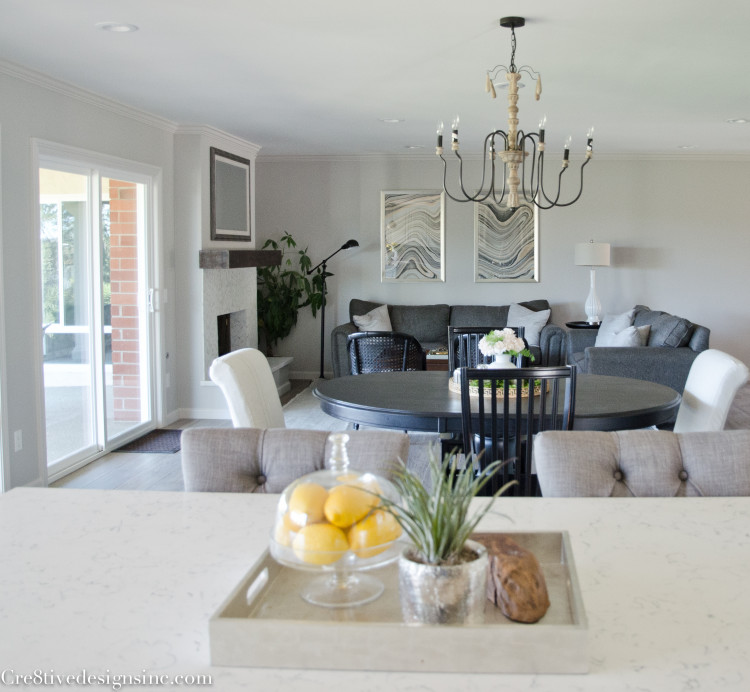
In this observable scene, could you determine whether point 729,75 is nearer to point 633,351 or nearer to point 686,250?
point 633,351

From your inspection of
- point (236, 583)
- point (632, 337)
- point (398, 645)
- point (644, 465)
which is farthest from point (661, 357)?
point (398, 645)

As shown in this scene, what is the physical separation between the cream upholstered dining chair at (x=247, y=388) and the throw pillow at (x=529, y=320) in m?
5.01

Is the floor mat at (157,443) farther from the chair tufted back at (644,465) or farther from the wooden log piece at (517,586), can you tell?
the wooden log piece at (517,586)

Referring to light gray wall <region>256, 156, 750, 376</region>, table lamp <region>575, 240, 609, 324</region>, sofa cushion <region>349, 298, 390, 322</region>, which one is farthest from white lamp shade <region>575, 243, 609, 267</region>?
sofa cushion <region>349, 298, 390, 322</region>

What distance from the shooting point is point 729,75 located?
15.3 feet

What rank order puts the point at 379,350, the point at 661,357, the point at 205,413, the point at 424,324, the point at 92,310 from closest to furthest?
the point at 379,350 → the point at 92,310 → the point at 661,357 → the point at 205,413 → the point at 424,324

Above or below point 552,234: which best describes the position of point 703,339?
below

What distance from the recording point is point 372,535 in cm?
111

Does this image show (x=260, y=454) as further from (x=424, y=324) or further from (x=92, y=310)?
(x=424, y=324)

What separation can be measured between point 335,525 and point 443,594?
173 millimetres

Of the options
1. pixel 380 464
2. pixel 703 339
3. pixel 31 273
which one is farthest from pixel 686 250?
pixel 380 464

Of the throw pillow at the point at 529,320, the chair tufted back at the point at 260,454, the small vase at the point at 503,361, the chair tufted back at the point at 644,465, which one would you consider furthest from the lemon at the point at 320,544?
the throw pillow at the point at 529,320

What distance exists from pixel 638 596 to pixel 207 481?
103 cm

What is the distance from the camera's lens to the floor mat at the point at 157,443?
18.7ft
